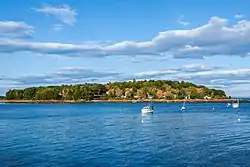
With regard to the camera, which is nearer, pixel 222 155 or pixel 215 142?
pixel 222 155

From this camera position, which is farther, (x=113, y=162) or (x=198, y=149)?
(x=198, y=149)

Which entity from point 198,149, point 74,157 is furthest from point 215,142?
point 74,157

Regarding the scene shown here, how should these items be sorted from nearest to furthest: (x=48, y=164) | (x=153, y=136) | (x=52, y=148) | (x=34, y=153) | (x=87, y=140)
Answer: (x=48, y=164)
(x=34, y=153)
(x=52, y=148)
(x=87, y=140)
(x=153, y=136)

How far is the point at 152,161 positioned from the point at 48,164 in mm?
8797

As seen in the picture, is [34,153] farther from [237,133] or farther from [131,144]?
[237,133]

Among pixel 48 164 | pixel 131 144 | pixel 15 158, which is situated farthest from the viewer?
pixel 131 144

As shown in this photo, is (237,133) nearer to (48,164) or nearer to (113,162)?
(113,162)

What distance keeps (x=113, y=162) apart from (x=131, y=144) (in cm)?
1209

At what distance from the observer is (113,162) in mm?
37219

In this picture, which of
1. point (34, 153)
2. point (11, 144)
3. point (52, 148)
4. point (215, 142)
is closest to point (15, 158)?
point (34, 153)

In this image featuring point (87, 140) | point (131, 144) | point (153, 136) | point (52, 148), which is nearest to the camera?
point (52, 148)

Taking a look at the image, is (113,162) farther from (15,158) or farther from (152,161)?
(15,158)

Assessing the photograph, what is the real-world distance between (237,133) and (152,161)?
2694cm

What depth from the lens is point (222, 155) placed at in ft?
132
